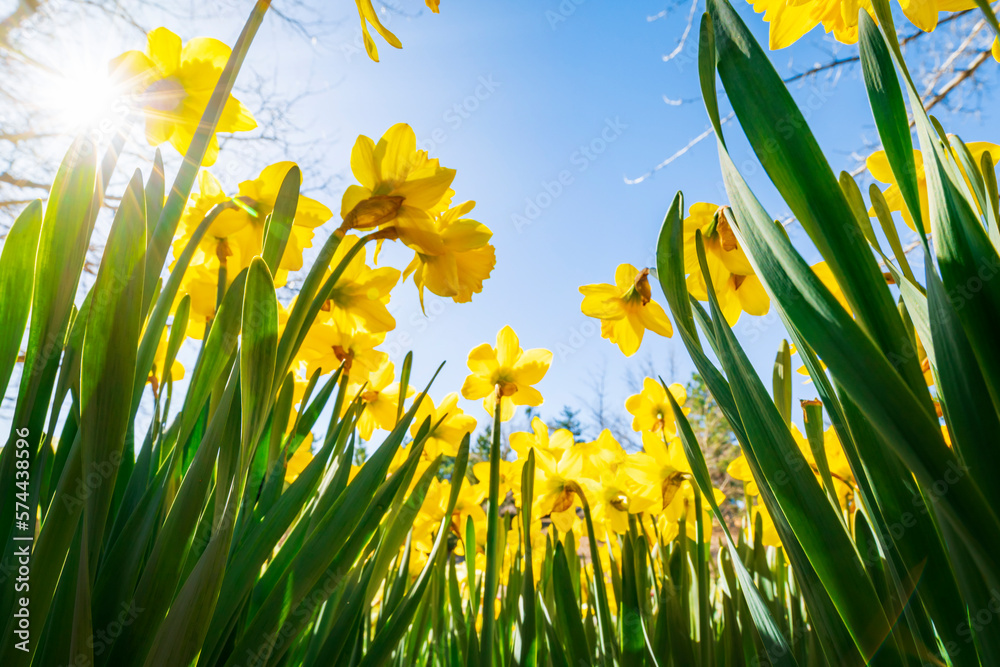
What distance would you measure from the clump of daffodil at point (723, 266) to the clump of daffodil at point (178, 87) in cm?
61

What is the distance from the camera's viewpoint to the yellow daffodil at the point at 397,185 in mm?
643

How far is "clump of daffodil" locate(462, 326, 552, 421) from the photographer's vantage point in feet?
4.14

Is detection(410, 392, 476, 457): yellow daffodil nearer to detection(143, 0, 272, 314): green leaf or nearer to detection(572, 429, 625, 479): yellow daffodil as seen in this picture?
detection(572, 429, 625, 479): yellow daffodil

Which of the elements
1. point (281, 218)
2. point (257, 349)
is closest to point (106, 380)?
point (257, 349)

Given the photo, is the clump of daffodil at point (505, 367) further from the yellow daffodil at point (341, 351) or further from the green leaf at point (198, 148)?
the green leaf at point (198, 148)

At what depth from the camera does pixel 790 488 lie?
1.30ft

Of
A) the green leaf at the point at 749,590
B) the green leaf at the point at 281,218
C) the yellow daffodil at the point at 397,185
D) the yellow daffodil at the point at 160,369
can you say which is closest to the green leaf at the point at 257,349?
the green leaf at the point at 281,218

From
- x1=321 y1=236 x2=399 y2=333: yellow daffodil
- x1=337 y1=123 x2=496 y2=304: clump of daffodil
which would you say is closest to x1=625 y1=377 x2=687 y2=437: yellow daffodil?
x1=321 y1=236 x2=399 y2=333: yellow daffodil

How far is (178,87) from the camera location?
65 centimetres

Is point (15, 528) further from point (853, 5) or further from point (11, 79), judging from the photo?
point (11, 79)

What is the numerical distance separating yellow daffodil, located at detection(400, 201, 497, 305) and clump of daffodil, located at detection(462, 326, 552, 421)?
17.9 inches

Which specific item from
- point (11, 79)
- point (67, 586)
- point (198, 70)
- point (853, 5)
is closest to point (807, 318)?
point (853, 5)

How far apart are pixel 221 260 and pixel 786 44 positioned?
774mm

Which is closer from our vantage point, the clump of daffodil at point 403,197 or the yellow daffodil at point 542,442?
the clump of daffodil at point 403,197
